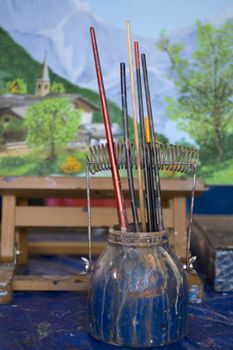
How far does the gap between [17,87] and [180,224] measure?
802mm

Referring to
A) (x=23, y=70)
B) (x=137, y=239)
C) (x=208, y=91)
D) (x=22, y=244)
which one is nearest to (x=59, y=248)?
(x=22, y=244)

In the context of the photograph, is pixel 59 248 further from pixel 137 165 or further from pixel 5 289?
pixel 137 165

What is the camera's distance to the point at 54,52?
2.28 metres

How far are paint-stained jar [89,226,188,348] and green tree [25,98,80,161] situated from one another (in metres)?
0.77

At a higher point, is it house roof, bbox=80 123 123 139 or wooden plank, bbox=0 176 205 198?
house roof, bbox=80 123 123 139

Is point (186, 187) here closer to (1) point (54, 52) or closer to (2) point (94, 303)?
(2) point (94, 303)

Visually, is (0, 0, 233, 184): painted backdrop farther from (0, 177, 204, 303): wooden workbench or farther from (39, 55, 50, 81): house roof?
(0, 177, 204, 303): wooden workbench

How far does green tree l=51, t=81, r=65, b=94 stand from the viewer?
7.33ft

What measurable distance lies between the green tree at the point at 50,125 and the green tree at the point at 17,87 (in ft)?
0.23

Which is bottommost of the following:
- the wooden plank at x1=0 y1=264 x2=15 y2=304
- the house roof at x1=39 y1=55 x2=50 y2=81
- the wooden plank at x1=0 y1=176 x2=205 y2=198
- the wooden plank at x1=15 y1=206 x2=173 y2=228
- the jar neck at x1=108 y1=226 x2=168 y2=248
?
the wooden plank at x1=0 y1=264 x2=15 y2=304

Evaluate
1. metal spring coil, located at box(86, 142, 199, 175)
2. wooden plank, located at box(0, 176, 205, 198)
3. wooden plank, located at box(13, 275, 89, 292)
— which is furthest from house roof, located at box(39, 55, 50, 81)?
wooden plank, located at box(13, 275, 89, 292)

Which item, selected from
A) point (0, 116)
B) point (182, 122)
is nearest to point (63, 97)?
point (0, 116)

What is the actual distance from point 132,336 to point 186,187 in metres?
0.67

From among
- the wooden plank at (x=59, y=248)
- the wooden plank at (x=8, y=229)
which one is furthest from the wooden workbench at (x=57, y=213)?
the wooden plank at (x=59, y=248)
